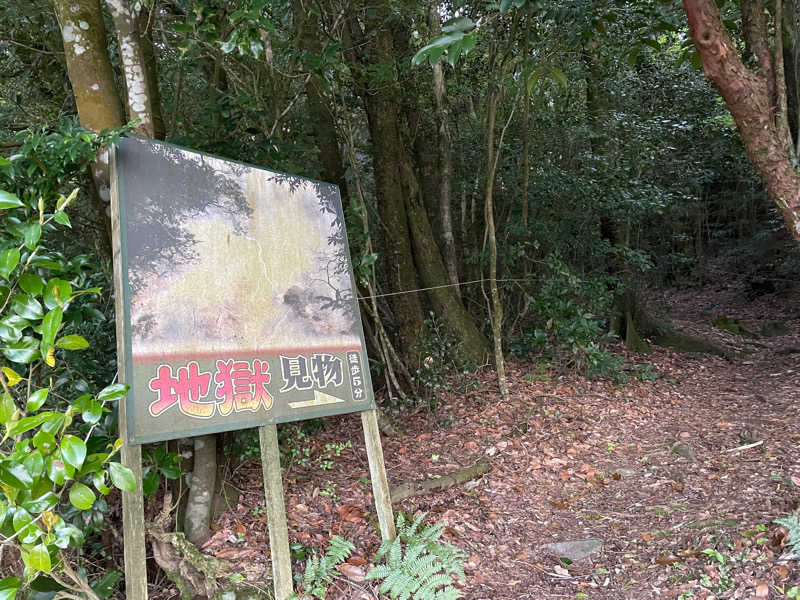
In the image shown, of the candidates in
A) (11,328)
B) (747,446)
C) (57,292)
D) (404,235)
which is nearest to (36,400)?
(11,328)

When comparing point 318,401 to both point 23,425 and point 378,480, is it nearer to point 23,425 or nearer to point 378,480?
point 378,480

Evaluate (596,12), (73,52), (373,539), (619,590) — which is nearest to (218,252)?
(73,52)

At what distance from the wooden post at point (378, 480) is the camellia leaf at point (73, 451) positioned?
1809 mm

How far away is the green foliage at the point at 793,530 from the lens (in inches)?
111

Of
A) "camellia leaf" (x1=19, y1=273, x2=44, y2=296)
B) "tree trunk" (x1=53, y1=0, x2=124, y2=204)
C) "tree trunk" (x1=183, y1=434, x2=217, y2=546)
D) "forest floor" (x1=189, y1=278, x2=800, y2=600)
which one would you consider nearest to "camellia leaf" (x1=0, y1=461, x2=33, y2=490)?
"camellia leaf" (x1=19, y1=273, x2=44, y2=296)

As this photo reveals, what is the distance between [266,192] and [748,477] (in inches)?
165

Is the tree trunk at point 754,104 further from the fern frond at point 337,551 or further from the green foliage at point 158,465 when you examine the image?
the green foliage at point 158,465

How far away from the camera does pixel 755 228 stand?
13.4m

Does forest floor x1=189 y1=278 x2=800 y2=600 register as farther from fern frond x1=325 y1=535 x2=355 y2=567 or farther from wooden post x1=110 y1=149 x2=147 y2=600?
wooden post x1=110 y1=149 x2=147 y2=600

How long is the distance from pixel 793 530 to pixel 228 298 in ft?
10.6

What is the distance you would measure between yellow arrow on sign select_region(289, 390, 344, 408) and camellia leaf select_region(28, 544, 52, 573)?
53.1 inches

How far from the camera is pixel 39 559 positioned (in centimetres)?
192

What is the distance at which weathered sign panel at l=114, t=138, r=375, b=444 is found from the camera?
2639 mm

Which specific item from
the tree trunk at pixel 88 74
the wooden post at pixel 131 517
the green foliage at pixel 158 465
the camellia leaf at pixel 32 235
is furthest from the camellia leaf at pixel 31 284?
the green foliage at pixel 158 465
